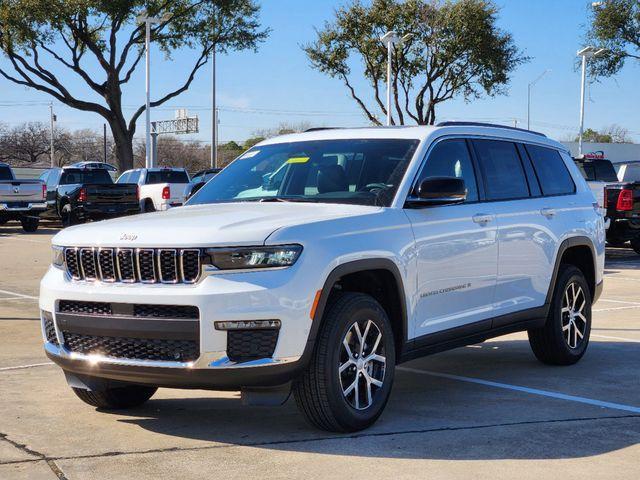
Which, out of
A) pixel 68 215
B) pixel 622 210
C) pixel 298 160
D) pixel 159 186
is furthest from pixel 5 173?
pixel 298 160

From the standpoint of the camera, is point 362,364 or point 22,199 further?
point 22,199

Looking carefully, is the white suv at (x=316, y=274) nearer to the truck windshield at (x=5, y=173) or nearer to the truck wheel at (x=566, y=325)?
the truck wheel at (x=566, y=325)

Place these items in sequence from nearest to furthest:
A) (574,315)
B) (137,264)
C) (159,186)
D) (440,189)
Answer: (137,264) → (440,189) → (574,315) → (159,186)

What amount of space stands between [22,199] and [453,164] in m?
23.4

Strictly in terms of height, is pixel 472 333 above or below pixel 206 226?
below

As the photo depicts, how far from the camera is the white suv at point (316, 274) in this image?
5.23 m

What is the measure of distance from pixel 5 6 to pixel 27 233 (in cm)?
1621

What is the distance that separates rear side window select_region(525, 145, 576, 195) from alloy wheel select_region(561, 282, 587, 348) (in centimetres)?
81

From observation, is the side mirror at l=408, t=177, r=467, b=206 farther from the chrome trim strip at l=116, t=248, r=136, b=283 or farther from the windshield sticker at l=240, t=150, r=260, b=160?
the chrome trim strip at l=116, t=248, r=136, b=283

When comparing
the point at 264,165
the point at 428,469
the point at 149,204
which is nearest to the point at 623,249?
the point at 149,204

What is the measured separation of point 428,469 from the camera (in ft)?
16.5

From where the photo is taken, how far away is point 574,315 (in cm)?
824

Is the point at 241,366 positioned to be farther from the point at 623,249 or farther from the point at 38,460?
the point at 623,249

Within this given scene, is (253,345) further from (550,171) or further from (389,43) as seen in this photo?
(389,43)
